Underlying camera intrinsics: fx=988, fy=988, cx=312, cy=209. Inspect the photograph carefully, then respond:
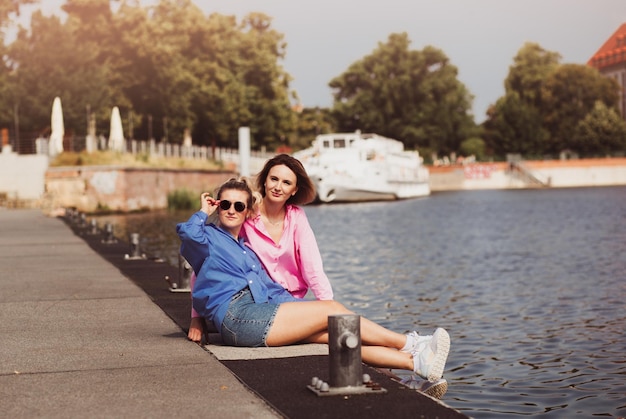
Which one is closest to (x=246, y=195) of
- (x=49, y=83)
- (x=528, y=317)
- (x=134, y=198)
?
(x=528, y=317)

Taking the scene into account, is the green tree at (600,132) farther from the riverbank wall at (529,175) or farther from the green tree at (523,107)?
the green tree at (523,107)

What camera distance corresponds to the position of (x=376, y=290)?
16.6m

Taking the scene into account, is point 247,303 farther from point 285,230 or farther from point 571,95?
point 571,95

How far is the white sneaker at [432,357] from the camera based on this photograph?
5902 millimetres

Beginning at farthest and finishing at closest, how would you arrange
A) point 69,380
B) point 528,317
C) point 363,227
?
point 363,227 < point 528,317 < point 69,380

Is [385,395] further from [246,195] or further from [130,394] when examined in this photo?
[246,195]

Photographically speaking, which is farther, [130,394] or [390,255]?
[390,255]

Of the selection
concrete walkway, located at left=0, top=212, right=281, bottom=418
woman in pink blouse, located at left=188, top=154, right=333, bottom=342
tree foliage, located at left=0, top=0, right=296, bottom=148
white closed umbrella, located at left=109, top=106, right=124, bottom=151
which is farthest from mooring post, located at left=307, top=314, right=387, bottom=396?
tree foliage, located at left=0, top=0, right=296, bottom=148

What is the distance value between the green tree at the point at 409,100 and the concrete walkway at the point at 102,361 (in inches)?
3612

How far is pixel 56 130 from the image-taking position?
141ft

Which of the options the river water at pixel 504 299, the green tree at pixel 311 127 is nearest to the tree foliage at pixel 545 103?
the green tree at pixel 311 127

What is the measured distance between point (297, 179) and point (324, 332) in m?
1.03

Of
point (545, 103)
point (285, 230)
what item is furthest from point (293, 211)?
point (545, 103)

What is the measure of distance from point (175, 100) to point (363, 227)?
2227 centimetres
